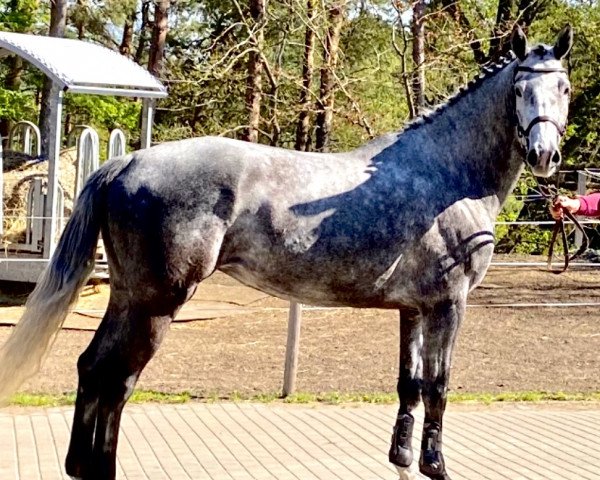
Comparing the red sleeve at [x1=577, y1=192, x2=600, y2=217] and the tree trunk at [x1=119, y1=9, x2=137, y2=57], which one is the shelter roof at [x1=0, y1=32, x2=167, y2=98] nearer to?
the red sleeve at [x1=577, y1=192, x2=600, y2=217]

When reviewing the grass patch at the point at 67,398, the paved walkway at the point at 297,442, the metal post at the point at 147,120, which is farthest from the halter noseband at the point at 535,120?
the metal post at the point at 147,120

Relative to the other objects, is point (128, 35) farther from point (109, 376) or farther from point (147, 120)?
point (109, 376)

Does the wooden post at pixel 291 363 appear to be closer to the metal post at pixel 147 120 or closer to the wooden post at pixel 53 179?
the wooden post at pixel 53 179

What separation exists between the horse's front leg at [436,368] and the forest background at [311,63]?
20.2ft

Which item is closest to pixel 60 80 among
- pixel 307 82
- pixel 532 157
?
pixel 307 82

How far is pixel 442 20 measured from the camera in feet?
50.1

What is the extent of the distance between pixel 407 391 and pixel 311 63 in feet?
35.6

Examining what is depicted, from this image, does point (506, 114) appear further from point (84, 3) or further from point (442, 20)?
point (84, 3)

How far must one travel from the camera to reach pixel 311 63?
47.6 feet

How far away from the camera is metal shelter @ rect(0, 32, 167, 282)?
10336 mm

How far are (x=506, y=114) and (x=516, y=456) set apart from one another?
7.61ft

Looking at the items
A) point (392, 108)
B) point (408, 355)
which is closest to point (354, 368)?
point (408, 355)

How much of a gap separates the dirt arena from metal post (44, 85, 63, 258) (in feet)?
2.86

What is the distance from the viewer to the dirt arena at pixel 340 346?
24.9 feet
